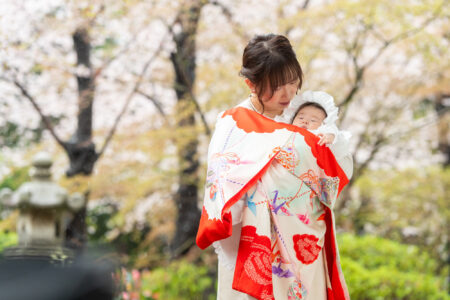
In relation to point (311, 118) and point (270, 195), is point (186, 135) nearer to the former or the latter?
point (311, 118)

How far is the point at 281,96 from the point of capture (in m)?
1.72

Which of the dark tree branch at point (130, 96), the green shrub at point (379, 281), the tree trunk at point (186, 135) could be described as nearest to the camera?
the green shrub at point (379, 281)

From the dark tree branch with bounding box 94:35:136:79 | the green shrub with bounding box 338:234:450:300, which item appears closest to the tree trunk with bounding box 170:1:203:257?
the dark tree branch with bounding box 94:35:136:79

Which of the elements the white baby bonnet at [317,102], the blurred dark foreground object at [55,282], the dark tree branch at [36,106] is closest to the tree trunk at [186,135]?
the dark tree branch at [36,106]

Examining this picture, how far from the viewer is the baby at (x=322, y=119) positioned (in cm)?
170

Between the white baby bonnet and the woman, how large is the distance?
7cm

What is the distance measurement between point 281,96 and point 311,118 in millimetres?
151

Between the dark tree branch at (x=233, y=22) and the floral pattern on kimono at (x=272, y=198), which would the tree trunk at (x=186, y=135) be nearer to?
the dark tree branch at (x=233, y=22)

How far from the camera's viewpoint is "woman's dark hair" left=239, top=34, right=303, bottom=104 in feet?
5.44

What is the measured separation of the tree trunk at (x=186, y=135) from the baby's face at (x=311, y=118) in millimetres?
3543

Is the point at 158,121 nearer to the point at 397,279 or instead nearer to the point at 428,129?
the point at 397,279

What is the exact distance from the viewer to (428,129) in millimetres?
8430

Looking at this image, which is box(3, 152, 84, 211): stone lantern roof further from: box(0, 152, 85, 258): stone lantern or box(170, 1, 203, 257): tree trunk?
box(170, 1, 203, 257): tree trunk

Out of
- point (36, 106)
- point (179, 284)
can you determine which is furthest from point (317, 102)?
point (36, 106)
